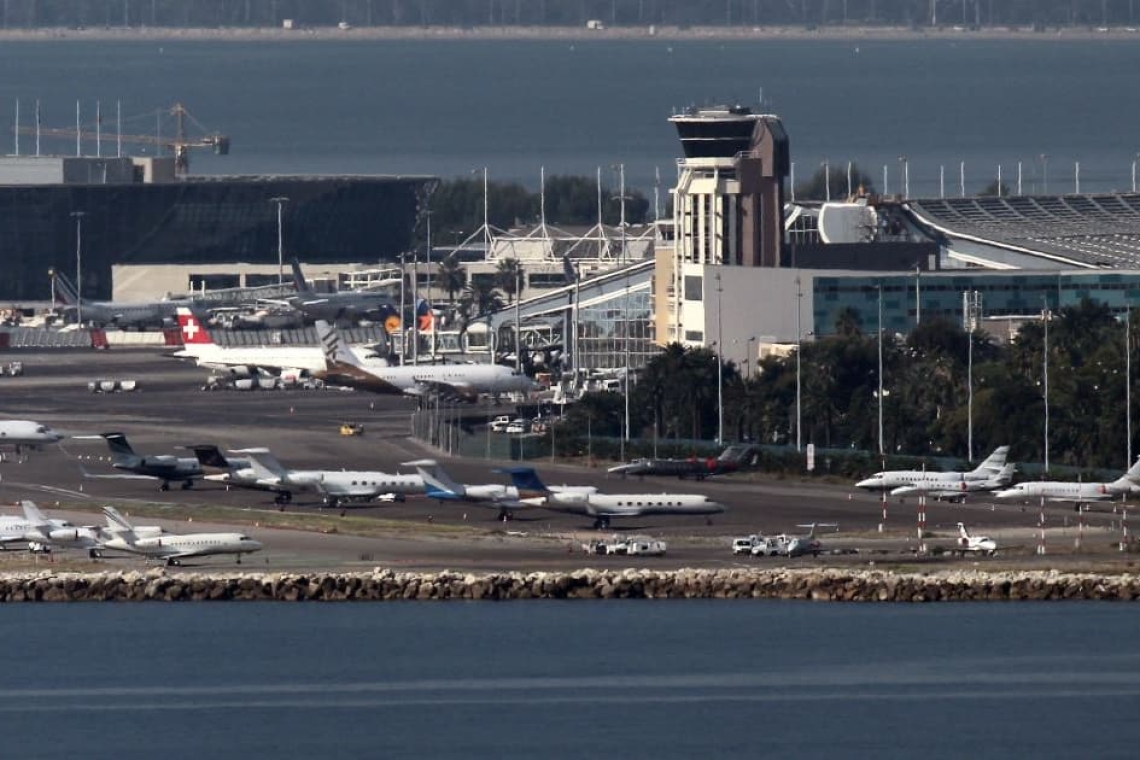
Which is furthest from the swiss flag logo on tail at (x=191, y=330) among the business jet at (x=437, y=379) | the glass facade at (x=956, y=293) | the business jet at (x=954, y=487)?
the business jet at (x=954, y=487)

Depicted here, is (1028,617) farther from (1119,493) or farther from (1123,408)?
(1123,408)

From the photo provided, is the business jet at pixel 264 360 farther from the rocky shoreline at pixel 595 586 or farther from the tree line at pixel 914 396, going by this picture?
the rocky shoreline at pixel 595 586

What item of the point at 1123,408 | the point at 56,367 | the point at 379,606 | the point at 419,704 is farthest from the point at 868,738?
the point at 56,367

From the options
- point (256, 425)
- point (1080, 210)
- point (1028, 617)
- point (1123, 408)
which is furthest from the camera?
point (1080, 210)

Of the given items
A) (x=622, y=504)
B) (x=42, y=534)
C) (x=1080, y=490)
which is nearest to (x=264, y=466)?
(x=622, y=504)

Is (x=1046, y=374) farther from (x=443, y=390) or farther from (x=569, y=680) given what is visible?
(x=569, y=680)

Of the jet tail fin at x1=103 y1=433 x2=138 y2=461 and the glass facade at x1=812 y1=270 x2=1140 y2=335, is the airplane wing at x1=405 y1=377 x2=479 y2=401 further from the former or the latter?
the jet tail fin at x1=103 y1=433 x2=138 y2=461

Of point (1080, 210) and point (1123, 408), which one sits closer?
point (1123, 408)
